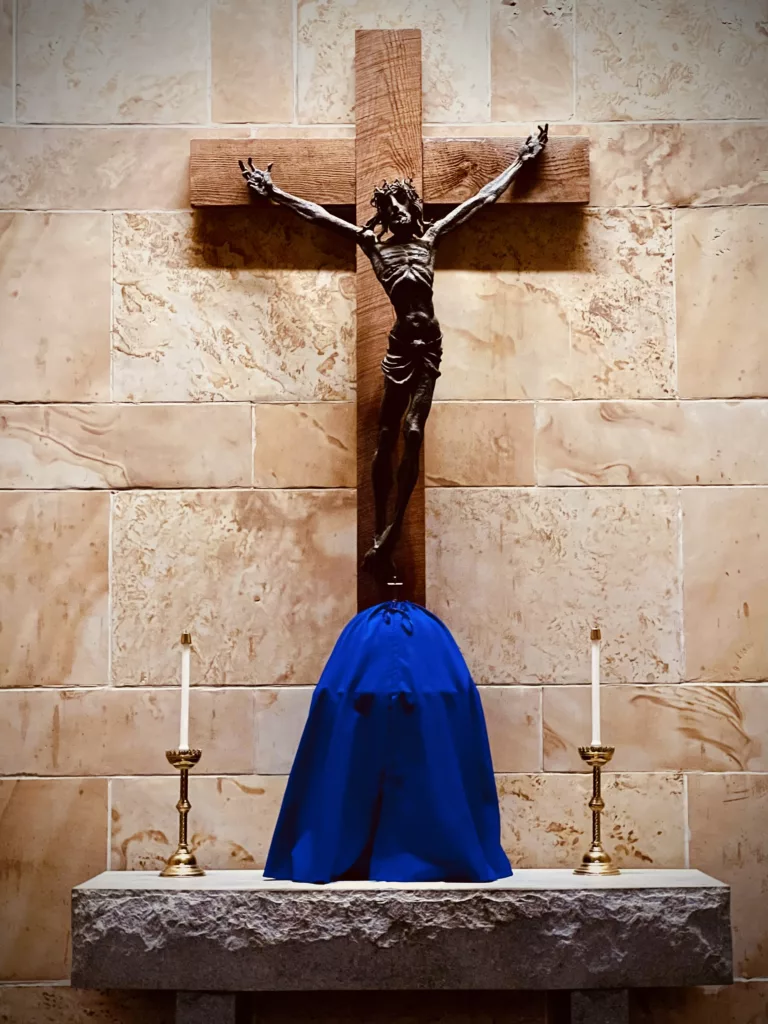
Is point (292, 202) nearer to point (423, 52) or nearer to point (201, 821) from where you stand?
point (423, 52)

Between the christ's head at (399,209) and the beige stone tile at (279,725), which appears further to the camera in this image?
the beige stone tile at (279,725)

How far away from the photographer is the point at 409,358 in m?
3.21

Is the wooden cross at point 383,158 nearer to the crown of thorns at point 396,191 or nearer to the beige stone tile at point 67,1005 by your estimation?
the crown of thorns at point 396,191

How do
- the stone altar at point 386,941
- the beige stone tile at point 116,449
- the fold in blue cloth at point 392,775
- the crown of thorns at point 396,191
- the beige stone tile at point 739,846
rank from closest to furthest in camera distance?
the stone altar at point 386,941 < the fold in blue cloth at point 392,775 < the crown of thorns at point 396,191 < the beige stone tile at point 739,846 < the beige stone tile at point 116,449

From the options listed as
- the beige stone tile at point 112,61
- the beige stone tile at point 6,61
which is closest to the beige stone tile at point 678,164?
the beige stone tile at point 112,61

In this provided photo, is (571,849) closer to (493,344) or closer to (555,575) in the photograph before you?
(555,575)

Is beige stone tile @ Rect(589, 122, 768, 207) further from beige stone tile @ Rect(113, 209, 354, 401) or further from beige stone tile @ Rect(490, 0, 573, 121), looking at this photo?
beige stone tile @ Rect(113, 209, 354, 401)

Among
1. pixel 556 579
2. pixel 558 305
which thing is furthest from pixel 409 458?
pixel 558 305

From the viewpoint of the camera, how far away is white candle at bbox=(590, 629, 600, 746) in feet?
10.5

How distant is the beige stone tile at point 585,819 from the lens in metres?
3.43

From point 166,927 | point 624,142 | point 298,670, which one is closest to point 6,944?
point 166,927

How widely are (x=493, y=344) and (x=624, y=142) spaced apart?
696 mm

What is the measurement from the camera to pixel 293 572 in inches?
139

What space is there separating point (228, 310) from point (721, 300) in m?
1.39
